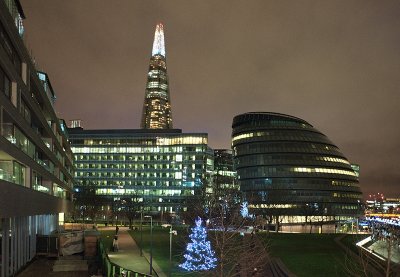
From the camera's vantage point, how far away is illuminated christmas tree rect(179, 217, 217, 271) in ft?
132

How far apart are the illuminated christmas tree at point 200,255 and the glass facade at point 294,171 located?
386 feet

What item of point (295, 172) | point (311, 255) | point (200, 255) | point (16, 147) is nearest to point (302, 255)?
point (311, 255)

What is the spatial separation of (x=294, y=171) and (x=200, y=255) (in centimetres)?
13197

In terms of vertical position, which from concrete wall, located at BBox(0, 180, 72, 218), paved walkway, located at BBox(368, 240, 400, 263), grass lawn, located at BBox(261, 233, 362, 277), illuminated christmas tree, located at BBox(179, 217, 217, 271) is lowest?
paved walkway, located at BBox(368, 240, 400, 263)

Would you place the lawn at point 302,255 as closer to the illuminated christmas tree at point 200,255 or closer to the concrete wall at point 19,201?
the illuminated christmas tree at point 200,255

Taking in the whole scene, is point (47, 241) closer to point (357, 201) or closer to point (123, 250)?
point (123, 250)

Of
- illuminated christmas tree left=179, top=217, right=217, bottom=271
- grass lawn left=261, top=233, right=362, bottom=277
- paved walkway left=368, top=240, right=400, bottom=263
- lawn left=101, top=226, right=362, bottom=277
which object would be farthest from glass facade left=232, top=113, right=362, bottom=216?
illuminated christmas tree left=179, top=217, right=217, bottom=271

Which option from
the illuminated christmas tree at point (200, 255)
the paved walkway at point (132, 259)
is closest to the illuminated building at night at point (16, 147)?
the paved walkway at point (132, 259)

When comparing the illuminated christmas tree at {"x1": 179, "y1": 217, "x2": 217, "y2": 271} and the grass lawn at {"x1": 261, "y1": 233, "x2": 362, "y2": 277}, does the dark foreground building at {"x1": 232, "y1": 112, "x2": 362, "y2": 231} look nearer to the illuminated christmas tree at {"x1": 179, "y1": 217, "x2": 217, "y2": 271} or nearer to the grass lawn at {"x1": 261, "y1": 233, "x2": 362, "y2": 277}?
the grass lawn at {"x1": 261, "y1": 233, "x2": 362, "y2": 277}

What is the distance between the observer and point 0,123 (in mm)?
29484

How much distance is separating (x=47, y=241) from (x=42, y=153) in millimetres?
10663

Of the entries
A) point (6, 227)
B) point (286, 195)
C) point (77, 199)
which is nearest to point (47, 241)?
point (6, 227)

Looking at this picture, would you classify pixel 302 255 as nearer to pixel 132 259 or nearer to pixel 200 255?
pixel 200 255

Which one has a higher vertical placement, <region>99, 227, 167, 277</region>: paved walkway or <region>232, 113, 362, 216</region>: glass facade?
<region>232, 113, 362, 216</region>: glass facade
